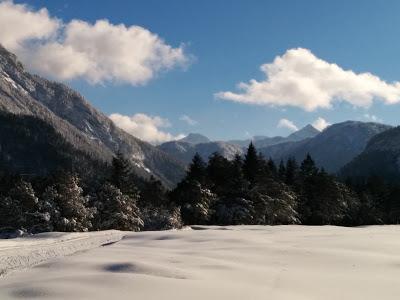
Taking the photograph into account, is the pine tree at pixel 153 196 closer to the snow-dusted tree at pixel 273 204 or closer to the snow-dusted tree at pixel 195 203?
the snow-dusted tree at pixel 195 203

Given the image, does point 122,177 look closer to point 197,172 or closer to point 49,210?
point 197,172

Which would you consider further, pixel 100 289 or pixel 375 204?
pixel 375 204

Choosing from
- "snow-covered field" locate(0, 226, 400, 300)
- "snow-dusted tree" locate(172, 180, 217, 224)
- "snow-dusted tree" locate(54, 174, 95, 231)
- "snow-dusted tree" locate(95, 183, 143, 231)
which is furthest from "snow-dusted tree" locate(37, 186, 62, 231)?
"snow-covered field" locate(0, 226, 400, 300)

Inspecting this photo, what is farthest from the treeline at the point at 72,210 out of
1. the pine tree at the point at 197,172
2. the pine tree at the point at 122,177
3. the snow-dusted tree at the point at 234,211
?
the snow-dusted tree at the point at 234,211

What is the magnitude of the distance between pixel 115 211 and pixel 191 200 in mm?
9657

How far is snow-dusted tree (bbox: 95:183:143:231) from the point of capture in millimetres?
52906

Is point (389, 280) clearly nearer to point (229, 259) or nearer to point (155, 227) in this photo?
point (229, 259)

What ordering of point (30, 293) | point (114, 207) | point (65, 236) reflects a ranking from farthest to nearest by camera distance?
point (114, 207), point (65, 236), point (30, 293)

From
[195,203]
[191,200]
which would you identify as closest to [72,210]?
[191,200]

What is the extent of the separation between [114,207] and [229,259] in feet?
116

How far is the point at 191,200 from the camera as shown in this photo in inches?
2317

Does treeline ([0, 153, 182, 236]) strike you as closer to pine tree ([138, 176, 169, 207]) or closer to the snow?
pine tree ([138, 176, 169, 207])

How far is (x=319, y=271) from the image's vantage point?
1731 cm

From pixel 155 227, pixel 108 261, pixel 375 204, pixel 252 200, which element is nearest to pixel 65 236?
pixel 108 261
